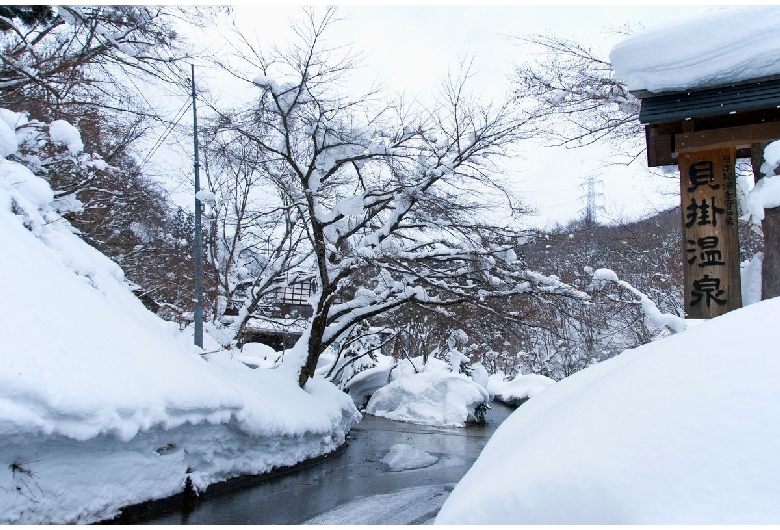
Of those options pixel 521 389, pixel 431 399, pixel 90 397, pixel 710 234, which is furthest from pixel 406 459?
pixel 521 389

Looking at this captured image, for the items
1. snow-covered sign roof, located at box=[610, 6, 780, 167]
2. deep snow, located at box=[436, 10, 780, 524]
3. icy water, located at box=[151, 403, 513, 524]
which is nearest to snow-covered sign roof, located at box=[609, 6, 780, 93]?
snow-covered sign roof, located at box=[610, 6, 780, 167]

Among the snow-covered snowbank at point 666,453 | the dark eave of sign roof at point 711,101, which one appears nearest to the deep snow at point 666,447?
the snow-covered snowbank at point 666,453

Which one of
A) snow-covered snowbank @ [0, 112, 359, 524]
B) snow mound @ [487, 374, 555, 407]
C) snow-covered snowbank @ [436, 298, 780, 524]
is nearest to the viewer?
snow-covered snowbank @ [436, 298, 780, 524]

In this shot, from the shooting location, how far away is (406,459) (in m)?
12.1

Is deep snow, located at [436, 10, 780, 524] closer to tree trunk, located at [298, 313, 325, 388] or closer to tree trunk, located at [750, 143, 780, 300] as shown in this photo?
tree trunk, located at [750, 143, 780, 300]

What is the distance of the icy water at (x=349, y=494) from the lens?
6.91 metres

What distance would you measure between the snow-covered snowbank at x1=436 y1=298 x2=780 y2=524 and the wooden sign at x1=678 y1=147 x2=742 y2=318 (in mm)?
2824

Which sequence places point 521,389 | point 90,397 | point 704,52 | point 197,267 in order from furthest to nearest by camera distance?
point 521,389
point 197,267
point 704,52
point 90,397

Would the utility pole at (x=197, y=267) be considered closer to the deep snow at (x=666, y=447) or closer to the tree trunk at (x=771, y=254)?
the deep snow at (x=666, y=447)

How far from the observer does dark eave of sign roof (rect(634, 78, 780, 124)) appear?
522cm

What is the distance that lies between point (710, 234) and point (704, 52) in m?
1.89

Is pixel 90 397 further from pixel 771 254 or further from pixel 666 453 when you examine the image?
pixel 771 254

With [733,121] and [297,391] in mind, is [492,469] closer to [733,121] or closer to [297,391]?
[733,121]

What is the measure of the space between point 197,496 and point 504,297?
298 inches
